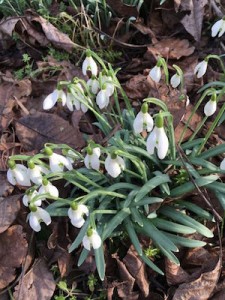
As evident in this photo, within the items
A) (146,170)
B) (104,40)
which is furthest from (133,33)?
(146,170)

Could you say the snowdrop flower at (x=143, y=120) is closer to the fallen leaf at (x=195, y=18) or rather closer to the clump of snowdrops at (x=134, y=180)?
the clump of snowdrops at (x=134, y=180)

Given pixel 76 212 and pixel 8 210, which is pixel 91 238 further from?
pixel 8 210

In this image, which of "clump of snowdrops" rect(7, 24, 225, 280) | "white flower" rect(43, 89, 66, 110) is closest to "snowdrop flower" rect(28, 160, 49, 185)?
"clump of snowdrops" rect(7, 24, 225, 280)

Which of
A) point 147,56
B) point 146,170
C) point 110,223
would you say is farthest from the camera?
point 147,56

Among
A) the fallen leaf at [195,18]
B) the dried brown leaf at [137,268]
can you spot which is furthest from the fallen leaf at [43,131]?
the fallen leaf at [195,18]

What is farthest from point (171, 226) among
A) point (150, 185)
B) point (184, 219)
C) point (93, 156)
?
point (93, 156)

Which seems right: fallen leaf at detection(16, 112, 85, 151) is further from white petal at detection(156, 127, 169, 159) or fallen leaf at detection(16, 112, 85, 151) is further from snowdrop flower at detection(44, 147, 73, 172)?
white petal at detection(156, 127, 169, 159)

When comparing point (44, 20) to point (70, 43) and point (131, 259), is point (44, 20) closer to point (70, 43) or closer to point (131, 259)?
point (70, 43)
